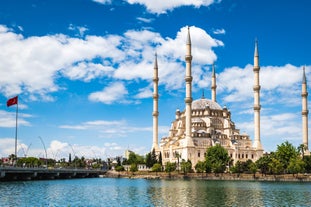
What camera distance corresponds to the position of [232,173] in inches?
3883

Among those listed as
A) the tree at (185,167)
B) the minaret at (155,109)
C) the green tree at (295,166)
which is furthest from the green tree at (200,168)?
the minaret at (155,109)

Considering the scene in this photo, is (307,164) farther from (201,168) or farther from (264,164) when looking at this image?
(201,168)

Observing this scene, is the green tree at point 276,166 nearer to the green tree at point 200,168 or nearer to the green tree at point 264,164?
the green tree at point 264,164

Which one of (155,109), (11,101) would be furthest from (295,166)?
(11,101)

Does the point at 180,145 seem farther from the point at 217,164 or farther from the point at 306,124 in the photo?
the point at 306,124

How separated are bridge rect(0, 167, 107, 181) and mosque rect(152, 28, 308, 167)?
71.2ft

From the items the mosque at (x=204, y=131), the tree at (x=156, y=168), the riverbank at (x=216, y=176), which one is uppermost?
the mosque at (x=204, y=131)

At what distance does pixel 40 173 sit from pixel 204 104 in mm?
62188

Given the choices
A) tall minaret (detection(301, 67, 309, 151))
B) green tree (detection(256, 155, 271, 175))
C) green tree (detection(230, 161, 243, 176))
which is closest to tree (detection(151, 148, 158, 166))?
green tree (detection(230, 161, 243, 176))

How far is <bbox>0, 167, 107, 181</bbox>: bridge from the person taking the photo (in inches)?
2854

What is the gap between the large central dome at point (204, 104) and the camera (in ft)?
456

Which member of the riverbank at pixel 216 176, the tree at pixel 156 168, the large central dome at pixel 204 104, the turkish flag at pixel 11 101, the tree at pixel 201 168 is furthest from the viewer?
the large central dome at pixel 204 104

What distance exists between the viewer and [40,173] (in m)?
91.5

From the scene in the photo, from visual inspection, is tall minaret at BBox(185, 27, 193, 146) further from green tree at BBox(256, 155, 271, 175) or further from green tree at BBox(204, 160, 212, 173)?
green tree at BBox(256, 155, 271, 175)
